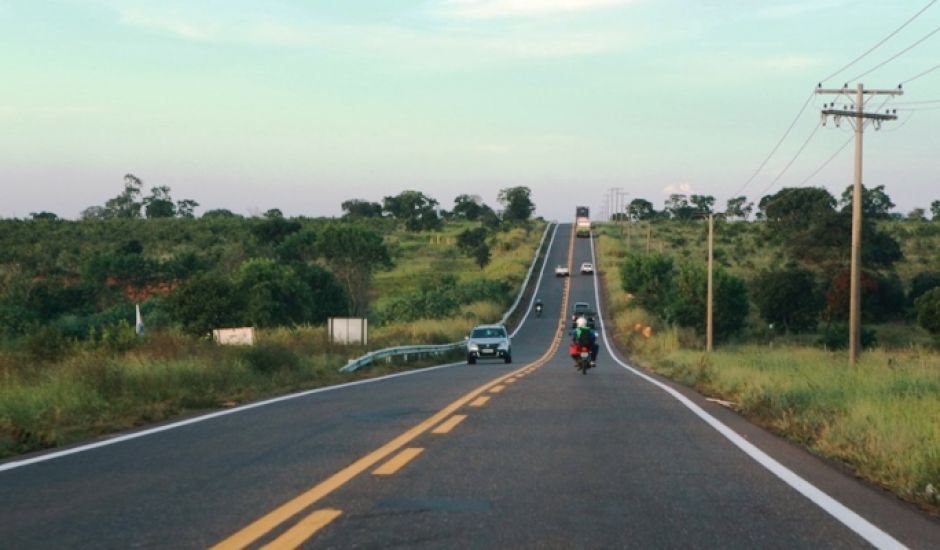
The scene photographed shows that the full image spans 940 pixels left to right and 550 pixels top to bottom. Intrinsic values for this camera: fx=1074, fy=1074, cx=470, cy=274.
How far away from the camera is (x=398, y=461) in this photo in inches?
415

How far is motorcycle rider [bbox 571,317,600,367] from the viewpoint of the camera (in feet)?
99.0

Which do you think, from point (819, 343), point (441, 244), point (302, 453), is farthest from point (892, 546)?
point (441, 244)

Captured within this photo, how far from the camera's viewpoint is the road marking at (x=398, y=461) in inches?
389

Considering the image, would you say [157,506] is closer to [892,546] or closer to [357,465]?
[357,465]

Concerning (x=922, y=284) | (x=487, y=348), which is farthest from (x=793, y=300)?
(x=487, y=348)

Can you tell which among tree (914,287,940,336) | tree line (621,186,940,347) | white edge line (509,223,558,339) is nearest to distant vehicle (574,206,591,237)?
white edge line (509,223,558,339)

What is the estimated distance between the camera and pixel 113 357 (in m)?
21.8

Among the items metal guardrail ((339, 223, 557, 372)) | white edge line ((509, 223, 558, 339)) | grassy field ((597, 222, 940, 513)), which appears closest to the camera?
grassy field ((597, 222, 940, 513))

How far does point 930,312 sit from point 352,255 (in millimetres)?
45728

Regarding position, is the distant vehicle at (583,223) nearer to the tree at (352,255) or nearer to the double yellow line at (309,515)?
the tree at (352,255)

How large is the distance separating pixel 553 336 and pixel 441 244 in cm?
7773

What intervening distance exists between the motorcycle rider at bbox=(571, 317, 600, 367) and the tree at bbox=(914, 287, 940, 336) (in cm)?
4154

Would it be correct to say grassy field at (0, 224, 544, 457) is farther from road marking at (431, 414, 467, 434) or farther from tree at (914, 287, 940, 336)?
tree at (914, 287, 940, 336)

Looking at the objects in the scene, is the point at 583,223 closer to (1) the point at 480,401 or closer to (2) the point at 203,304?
(2) the point at 203,304
